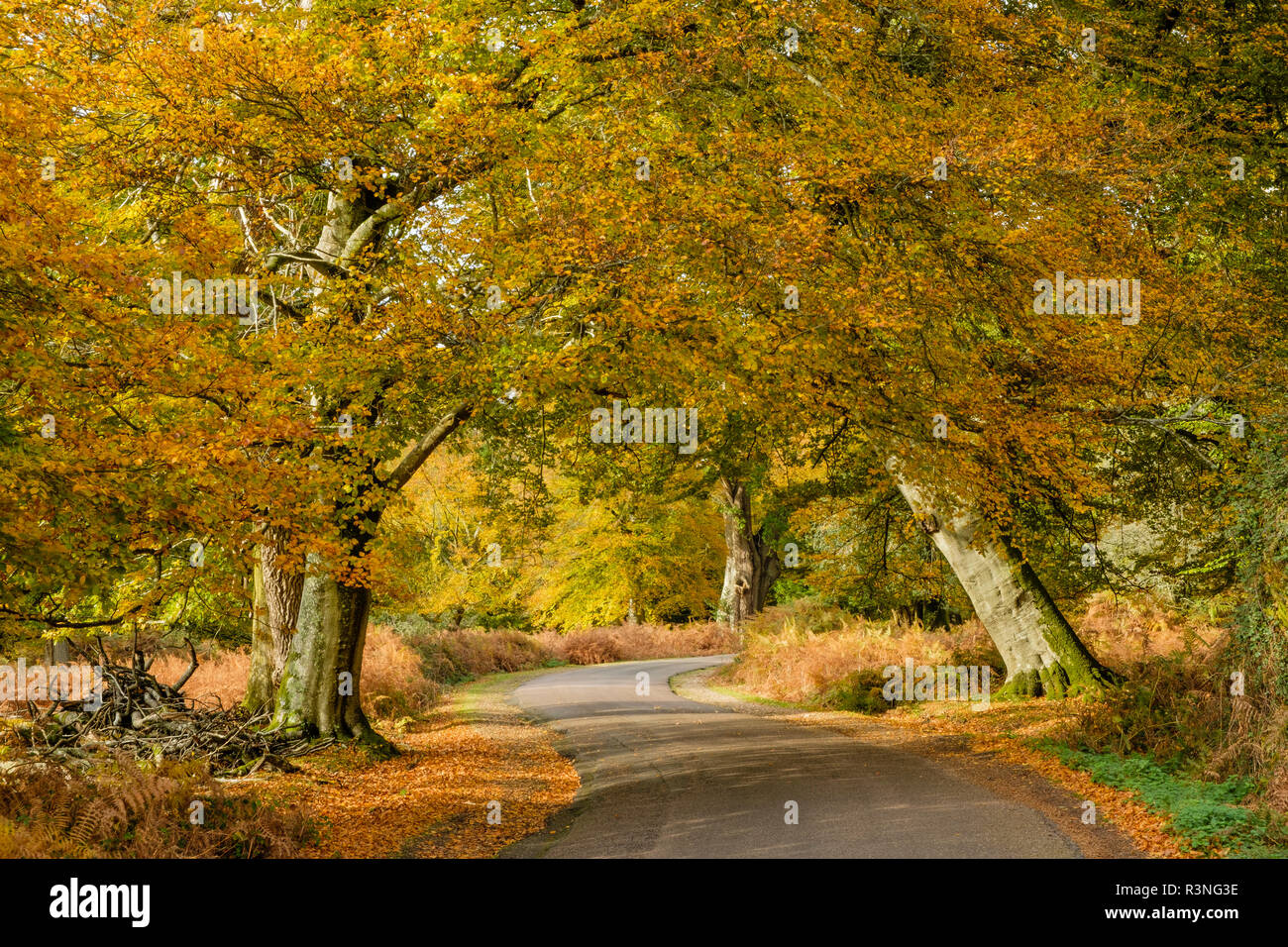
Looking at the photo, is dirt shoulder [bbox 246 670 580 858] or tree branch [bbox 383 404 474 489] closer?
dirt shoulder [bbox 246 670 580 858]

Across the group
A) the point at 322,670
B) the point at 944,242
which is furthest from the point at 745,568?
the point at 944,242

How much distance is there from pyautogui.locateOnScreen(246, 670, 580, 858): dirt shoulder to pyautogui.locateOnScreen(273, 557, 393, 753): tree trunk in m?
0.56

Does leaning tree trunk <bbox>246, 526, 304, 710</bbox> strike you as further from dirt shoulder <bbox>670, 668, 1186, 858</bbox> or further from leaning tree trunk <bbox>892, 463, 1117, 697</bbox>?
leaning tree trunk <bbox>892, 463, 1117, 697</bbox>

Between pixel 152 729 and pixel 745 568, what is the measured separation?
25.7 m

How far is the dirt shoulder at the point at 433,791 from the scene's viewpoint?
984cm

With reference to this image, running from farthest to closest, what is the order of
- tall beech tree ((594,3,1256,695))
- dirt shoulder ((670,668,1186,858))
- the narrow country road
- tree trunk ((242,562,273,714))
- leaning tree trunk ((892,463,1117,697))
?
leaning tree trunk ((892,463,1117,697)) → tree trunk ((242,562,273,714)) → tall beech tree ((594,3,1256,695)) → dirt shoulder ((670,668,1186,858)) → the narrow country road

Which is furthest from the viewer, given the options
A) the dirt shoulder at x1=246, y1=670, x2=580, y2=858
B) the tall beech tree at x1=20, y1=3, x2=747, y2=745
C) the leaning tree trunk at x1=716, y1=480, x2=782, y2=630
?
the leaning tree trunk at x1=716, y1=480, x2=782, y2=630

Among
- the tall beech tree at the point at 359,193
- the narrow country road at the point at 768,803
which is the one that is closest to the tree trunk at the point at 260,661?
the tall beech tree at the point at 359,193

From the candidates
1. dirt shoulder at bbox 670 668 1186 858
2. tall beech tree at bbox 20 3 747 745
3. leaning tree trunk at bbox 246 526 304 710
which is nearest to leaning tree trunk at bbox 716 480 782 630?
dirt shoulder at bbox 670 668 1186 858

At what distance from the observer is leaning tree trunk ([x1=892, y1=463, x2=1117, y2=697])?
16.6 m

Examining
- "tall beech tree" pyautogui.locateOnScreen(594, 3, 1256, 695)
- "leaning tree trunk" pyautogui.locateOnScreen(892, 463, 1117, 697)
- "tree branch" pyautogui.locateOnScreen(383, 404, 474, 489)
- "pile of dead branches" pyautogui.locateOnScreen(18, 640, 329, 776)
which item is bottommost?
"pile of dead branches" pyautogui.locateOnScreen(18, 640, 329, 776)

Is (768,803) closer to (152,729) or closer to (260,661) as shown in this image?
(152,729)
